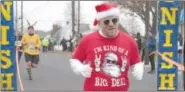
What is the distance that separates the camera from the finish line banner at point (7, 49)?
9.46 m

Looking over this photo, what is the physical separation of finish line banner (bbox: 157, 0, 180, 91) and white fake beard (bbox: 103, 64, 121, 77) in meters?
4.49

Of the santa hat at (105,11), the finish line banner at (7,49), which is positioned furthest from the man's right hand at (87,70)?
the finish line banner at (7,49)

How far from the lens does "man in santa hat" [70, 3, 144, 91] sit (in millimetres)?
4922

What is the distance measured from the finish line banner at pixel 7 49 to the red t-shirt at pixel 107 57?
471cm

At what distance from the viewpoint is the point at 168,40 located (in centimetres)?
955

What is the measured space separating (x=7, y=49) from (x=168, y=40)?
3094 millimetres

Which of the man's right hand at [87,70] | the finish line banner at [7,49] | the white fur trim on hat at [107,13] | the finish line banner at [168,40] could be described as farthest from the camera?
the finish line banner at [7,49]

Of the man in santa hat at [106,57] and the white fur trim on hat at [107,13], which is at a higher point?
the white fur trim on hat at [107,13]

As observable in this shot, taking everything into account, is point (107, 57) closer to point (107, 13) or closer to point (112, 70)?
point (112, 70)

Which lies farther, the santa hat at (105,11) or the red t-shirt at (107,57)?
the santa hat at (105,11)

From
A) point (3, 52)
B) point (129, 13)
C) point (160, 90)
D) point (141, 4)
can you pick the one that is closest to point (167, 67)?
point (160, 90)

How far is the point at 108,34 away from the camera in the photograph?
4.89m

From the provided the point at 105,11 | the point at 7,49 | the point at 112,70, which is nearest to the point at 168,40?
the point at 7,49

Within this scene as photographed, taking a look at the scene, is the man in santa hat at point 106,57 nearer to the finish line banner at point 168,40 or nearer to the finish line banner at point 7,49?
the finish line banner at point 168,40
